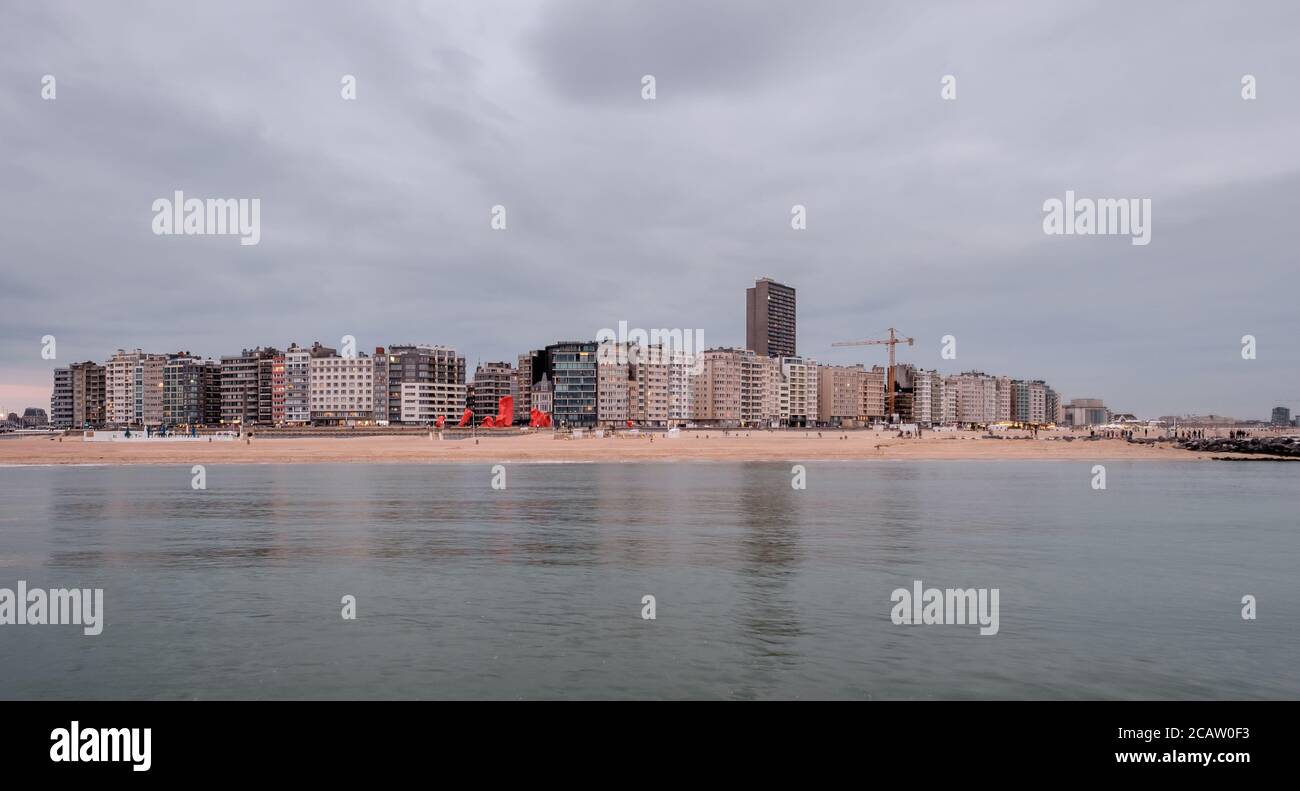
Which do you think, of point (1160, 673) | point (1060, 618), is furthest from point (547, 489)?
point (1160, 673)

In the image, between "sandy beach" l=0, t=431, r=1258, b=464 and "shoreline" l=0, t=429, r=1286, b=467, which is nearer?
"shoreline" l=0, t=429, r=1286, b=467

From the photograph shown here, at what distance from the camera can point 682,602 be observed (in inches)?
908

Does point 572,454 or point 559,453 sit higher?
point 559,453

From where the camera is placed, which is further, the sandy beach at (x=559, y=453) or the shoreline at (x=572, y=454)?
the sandy beach at (x=559, y=453)

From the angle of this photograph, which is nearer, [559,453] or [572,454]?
[572,454]
